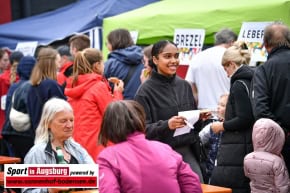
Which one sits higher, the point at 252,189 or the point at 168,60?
the point at 168,60

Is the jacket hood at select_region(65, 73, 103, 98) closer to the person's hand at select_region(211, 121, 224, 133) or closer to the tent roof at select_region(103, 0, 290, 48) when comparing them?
the person's hand at select_region(211, 121, 224, 133)

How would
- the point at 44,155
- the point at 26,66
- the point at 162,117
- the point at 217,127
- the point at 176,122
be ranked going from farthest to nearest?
the point at 26,66, the point at 217,127, the point at 162,117, the point at 176,122, the point at 44,155

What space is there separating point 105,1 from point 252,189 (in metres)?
7.60

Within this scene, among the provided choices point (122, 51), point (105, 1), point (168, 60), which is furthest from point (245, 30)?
point (105, 1)

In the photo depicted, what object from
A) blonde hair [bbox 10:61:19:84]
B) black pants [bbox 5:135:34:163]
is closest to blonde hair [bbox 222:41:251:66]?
black pants [bbox 5:135:34:163]

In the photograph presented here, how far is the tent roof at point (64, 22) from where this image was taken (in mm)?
12906

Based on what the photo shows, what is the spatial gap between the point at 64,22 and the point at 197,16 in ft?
15.0

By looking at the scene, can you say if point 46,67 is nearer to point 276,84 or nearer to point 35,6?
point 276,84

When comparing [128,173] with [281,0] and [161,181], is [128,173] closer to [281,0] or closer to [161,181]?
[161,181]

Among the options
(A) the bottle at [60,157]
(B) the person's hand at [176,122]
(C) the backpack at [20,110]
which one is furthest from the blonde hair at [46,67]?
(A) the bottle at [60,157]

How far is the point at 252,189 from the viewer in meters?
6.55

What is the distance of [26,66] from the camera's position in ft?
31.5

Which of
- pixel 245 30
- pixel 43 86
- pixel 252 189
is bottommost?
pixel 252 189

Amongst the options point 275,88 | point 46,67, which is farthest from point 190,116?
point 46,67
